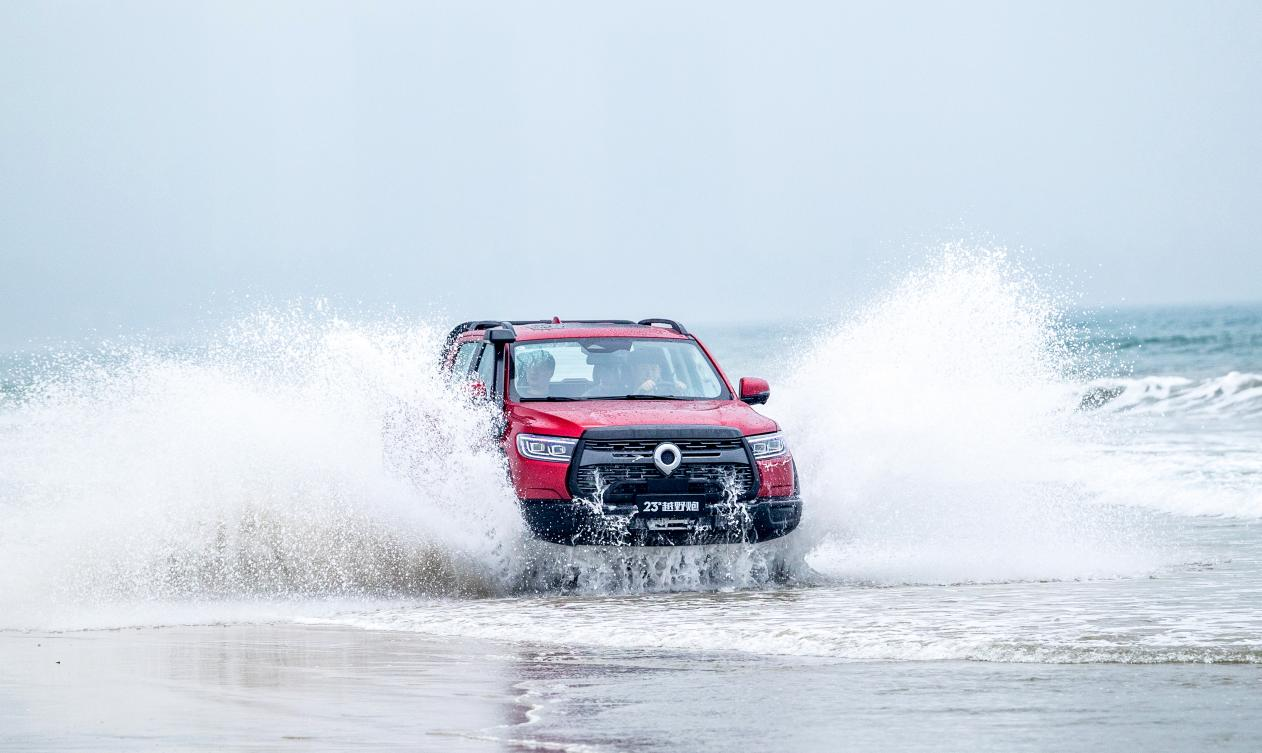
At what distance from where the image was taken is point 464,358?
1277 centimetres

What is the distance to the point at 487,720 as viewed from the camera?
20.9ft

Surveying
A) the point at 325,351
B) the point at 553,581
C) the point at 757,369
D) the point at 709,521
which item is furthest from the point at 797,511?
the point at 757,369

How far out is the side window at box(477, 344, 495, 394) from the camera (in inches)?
461

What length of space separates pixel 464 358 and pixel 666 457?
2.74 metres

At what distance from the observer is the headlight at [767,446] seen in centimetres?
1084

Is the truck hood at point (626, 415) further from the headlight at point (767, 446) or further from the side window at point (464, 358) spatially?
the side window at point (464, 358)

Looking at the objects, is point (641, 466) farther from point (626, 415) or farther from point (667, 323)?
point (667, 323)

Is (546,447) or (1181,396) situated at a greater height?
(1181,396)

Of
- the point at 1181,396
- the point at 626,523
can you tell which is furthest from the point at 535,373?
the point at 1181,396

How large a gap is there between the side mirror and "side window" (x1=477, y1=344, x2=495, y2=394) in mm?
1736

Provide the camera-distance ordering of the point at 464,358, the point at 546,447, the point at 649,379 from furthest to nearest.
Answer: the point at 464,358, the point at 649,379, the point at 546,447

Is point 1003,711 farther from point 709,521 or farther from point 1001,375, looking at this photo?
point 1001,375

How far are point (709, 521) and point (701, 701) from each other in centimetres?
390

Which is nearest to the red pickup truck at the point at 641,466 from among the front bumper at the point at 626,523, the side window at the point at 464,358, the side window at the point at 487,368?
the front bumper at the point at 626,523
